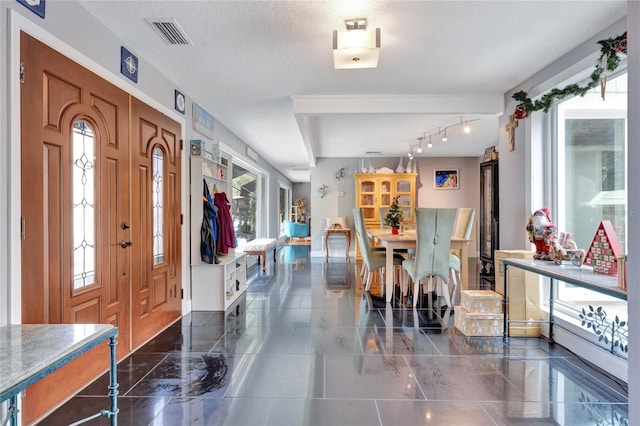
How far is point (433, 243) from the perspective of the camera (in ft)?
12.2

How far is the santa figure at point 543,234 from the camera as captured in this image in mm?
2563

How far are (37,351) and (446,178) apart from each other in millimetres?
7522

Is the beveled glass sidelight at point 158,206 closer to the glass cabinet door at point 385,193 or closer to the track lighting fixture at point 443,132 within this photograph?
the track lighting fixture at point 443,132

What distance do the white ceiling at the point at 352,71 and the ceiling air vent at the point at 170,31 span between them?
0.04 metres

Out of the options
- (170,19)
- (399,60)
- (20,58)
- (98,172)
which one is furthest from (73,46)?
(399,60)

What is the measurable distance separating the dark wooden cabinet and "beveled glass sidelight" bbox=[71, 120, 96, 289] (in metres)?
5.00

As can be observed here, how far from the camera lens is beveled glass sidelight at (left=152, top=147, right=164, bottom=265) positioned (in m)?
2.95

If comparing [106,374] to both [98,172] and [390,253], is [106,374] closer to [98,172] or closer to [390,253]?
[98,172]

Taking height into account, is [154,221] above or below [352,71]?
below

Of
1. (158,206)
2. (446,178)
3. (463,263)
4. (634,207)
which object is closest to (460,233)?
(463,263)

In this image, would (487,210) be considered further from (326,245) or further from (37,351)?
(37,351)

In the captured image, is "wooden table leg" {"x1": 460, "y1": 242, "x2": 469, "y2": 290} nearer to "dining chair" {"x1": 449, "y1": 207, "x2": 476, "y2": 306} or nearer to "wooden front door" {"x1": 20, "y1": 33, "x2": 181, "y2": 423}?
"dining chair" {"x1": 449, "y1": 207, "x2": 476, "y2": 306}

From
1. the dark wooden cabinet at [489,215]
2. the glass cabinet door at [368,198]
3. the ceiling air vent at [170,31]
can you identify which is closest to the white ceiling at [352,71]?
the ceiling air vent at [170,31]

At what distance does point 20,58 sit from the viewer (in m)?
1.63
